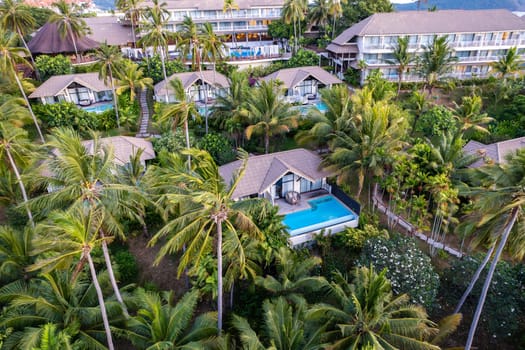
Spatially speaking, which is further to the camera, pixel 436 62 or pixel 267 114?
pixel 436 62

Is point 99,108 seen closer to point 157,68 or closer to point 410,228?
point 157,68

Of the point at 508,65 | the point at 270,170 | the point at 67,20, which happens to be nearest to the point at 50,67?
the point at 67,20

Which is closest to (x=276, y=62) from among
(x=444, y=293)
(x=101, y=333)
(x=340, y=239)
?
(x=340, y=239)

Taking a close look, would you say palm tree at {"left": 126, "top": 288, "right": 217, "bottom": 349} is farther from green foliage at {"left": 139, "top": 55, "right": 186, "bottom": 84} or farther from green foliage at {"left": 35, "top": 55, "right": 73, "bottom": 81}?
green foliage at {"left": 35, "top": 55, "right": 73, "bottom": 81}

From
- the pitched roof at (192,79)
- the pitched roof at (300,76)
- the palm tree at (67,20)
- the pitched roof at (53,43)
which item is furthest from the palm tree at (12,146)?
the pitched roof at (53,43)

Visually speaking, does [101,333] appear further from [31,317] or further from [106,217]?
[106,217]

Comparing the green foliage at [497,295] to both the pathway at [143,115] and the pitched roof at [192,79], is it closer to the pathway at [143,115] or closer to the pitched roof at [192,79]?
the pitched roof at [192,79]
